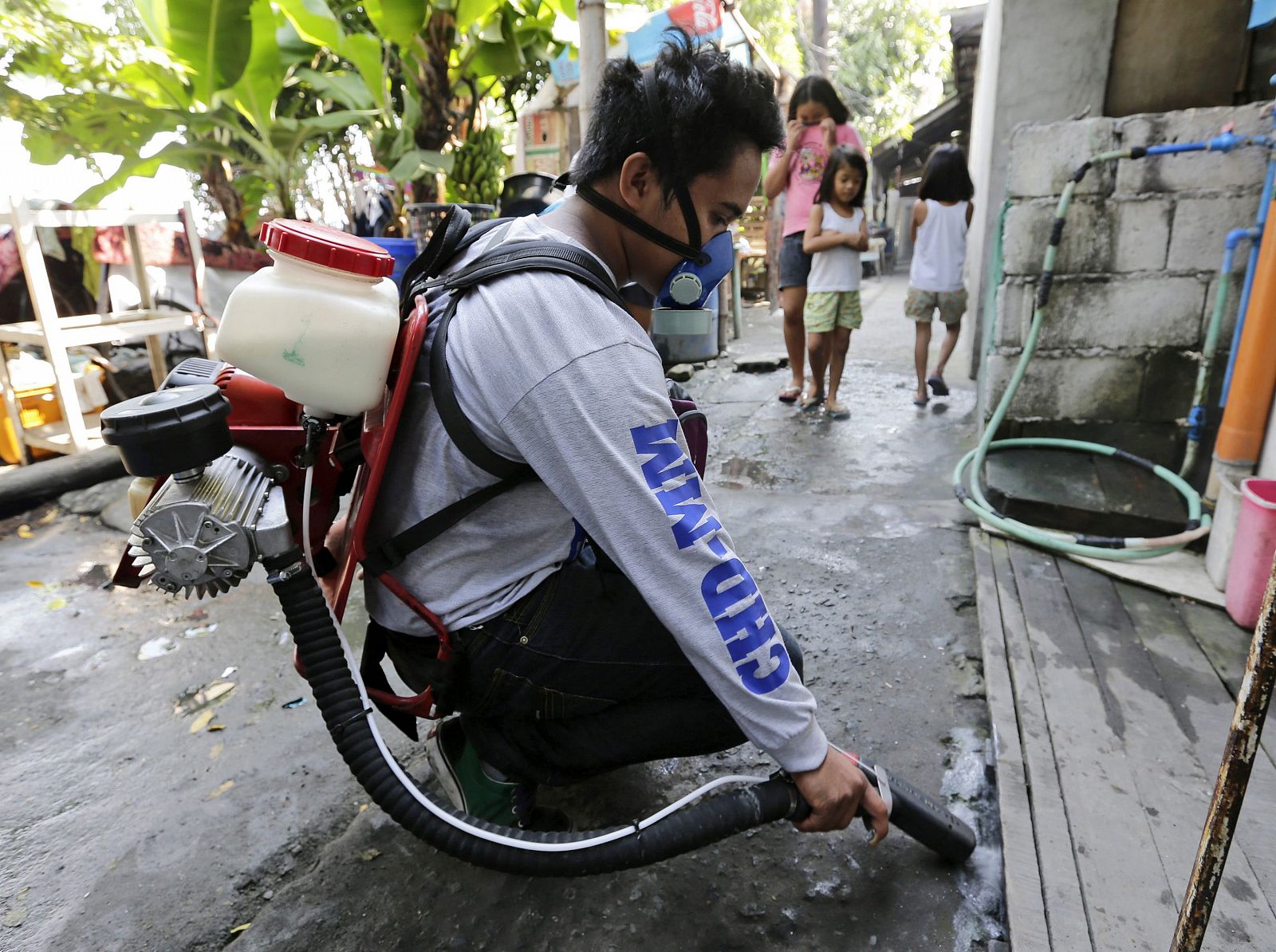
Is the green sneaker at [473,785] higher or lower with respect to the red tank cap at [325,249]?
lower

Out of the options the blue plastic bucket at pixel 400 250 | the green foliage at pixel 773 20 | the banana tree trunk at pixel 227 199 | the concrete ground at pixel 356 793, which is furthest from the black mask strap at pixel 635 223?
the green foliage at pixel 773 20

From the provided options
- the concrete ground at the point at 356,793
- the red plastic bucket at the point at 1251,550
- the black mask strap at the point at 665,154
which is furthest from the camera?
the red plastic bucket at the point at 1251,550

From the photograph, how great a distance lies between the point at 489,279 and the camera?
1.34 m

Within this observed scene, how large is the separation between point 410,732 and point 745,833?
0.81m

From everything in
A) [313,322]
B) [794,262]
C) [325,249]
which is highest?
[325,249]

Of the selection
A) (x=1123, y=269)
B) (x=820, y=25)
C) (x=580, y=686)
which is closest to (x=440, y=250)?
(x=580, y=686)

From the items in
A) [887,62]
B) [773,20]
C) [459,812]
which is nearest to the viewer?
[459,812]

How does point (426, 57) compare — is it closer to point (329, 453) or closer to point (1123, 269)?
point (1123, 269)

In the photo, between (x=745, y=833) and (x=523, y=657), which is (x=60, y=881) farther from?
(x=745, y=833)

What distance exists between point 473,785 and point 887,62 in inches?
902

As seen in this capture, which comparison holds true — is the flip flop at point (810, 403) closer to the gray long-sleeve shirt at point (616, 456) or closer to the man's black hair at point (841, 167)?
the man's black hair at point (841, 167)

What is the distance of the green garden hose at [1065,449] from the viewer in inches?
112

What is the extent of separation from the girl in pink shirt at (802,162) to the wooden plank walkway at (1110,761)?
2.80 metres

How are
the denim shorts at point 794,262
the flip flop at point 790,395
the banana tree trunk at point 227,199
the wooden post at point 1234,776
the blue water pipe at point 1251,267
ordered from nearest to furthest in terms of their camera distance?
the wooden post at point 1234,776
the blue water pipe at point 1251,267
the denim shorts at point 794,262
the flip flop at point 790,395
the banana tree trunk at point 227,199
